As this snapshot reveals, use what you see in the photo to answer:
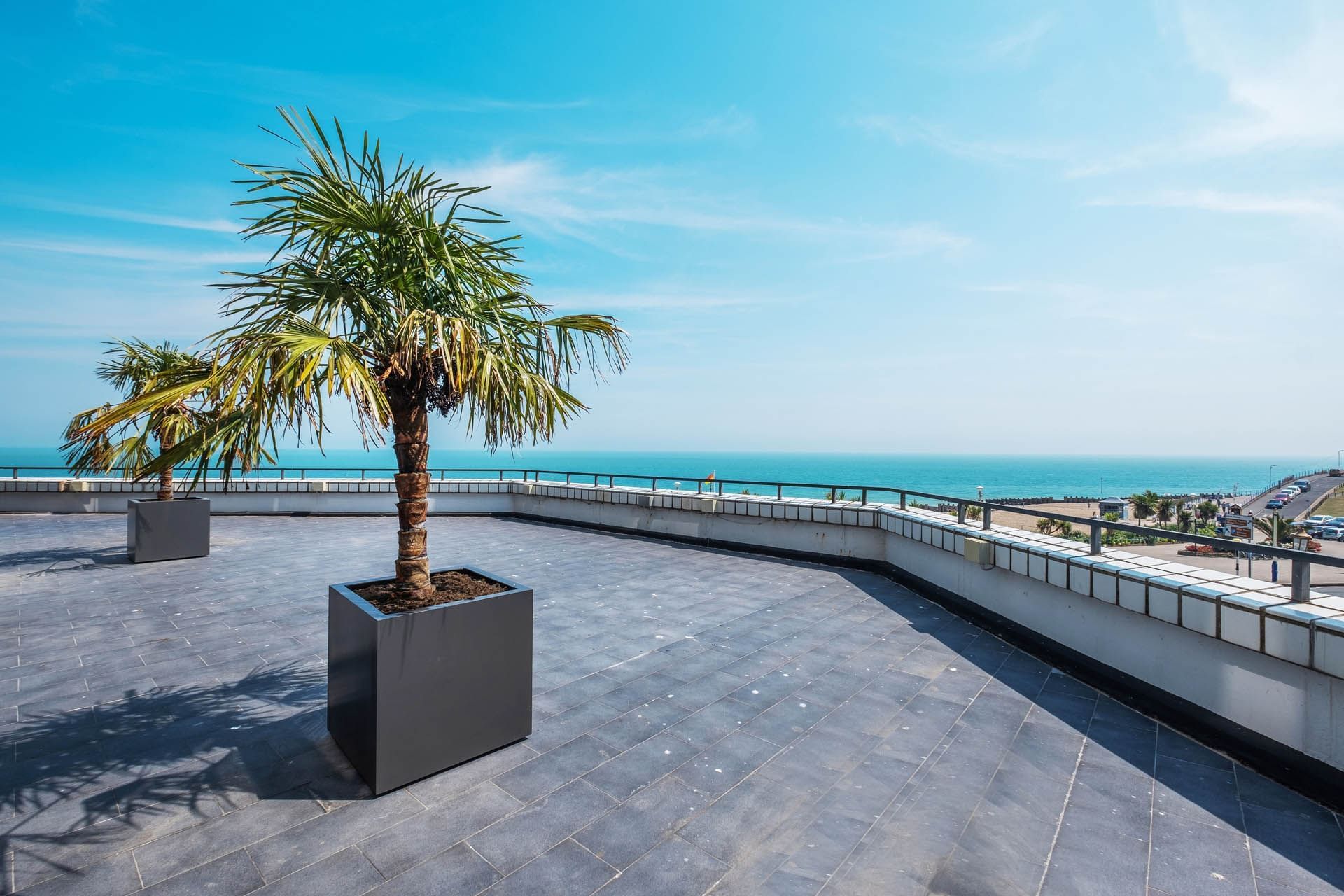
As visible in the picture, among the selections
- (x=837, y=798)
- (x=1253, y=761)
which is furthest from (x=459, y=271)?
(x=1253, y=761)

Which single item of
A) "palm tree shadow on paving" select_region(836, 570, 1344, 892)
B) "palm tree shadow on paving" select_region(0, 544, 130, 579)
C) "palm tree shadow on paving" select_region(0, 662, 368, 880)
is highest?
"palm tree shadow on paving" select_region(0, 544, 130, 579)

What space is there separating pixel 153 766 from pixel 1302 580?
22.0 feet

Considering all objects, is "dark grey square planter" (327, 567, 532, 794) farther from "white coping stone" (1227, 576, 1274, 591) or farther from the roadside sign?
the roadside sign

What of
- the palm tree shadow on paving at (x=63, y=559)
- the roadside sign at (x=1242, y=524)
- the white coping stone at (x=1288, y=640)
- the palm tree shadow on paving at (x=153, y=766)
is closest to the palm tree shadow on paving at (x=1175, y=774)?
the white coping stone at (x=1288, y=640)

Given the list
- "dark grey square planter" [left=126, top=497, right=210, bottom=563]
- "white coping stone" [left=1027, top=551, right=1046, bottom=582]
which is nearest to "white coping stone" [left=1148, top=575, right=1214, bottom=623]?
"white coping stone" [left=1027, top=551, right=1046, bottom=582]

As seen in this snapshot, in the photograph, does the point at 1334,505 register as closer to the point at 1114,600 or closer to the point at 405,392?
the point at 1114,600

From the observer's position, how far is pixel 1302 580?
3.19 metres

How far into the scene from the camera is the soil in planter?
334 centimetres

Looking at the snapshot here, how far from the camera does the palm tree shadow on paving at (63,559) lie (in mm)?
8086

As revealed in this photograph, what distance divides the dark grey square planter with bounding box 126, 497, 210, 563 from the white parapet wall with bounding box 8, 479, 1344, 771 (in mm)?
7471

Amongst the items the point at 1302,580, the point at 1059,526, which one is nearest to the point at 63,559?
the point at 1302,580

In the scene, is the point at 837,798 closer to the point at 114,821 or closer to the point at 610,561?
the point at 114,821

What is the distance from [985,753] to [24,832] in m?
5.07

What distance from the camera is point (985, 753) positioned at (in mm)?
3422
